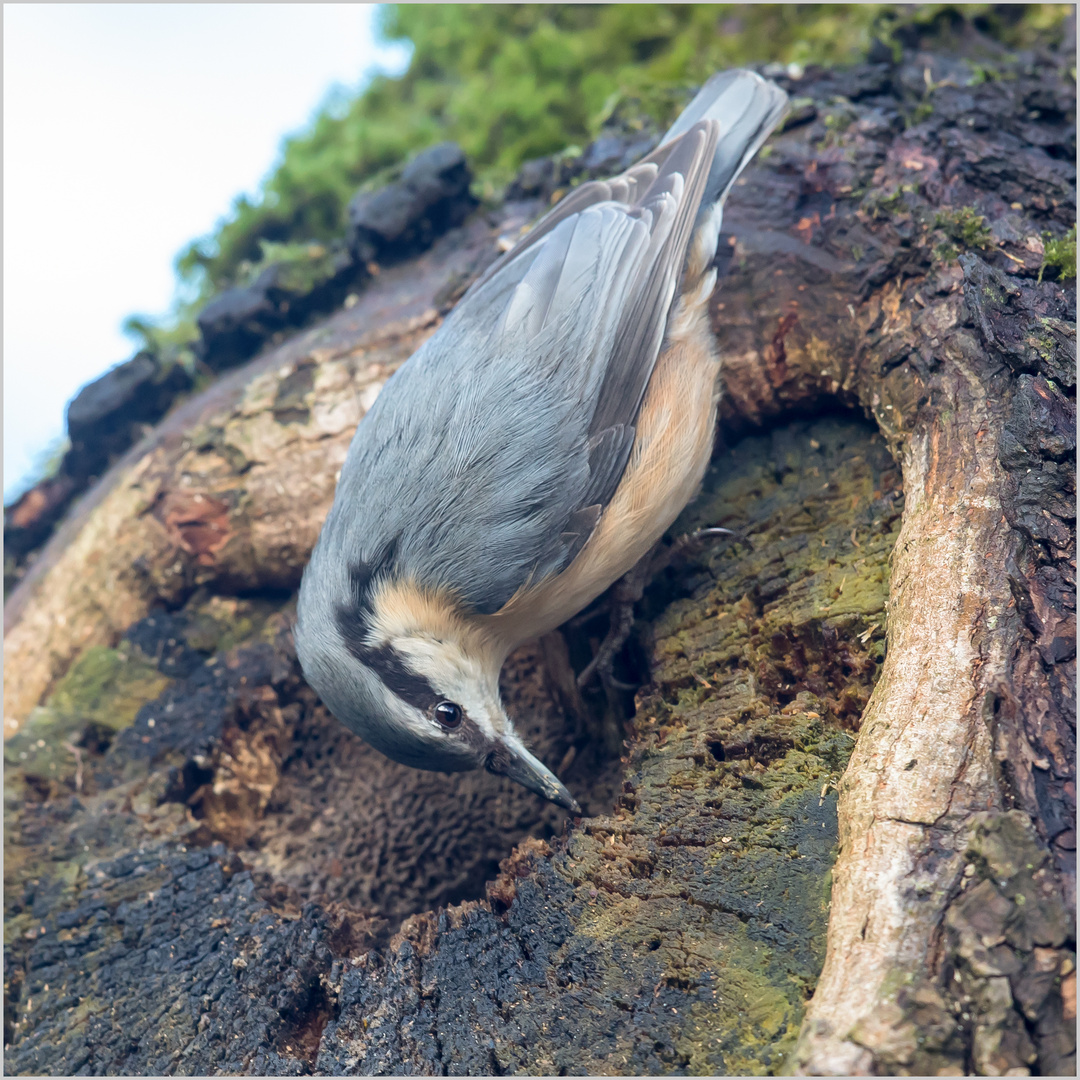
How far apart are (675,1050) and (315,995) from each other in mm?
960

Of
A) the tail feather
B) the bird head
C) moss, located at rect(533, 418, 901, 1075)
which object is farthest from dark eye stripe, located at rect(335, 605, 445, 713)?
the tail feather

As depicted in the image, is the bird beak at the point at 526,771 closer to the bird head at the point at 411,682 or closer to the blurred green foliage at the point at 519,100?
the bird head at the point at 411,682

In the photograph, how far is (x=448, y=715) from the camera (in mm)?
2613

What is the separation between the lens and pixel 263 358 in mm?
3906

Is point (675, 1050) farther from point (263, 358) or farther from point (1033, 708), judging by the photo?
point (263, 358)

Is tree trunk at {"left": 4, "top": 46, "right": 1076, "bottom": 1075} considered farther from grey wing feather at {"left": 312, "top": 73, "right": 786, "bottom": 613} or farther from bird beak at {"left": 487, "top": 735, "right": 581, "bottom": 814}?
grey wing feather at {"left": 312, "top": 73, "right": 786, "bottom": 613}

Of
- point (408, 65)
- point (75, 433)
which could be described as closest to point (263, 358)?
point (75, 433)

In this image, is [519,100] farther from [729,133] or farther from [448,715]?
[448,715]

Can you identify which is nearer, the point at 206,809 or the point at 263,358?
the point at 206,809

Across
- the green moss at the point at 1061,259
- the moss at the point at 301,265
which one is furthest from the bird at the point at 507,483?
the moss at the point at 301,265

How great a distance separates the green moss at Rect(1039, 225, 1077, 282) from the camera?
248cm

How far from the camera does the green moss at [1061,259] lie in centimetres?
248

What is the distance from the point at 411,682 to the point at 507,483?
0.67 m

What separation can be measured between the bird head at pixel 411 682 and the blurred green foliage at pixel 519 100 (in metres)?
2.34
